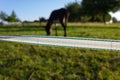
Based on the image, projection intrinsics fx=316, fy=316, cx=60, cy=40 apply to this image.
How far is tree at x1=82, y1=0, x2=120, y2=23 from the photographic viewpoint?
216 ft

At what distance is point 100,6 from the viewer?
65625 mm

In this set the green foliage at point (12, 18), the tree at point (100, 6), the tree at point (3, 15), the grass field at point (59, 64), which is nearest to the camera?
the grass field at point (59, 64)

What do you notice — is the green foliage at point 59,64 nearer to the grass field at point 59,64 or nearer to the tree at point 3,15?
the grass field at point 59,64

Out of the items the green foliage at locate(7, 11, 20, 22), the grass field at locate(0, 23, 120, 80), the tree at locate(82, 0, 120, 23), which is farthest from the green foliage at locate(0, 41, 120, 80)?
the green foliage at locate(7, 11, 20, 22)

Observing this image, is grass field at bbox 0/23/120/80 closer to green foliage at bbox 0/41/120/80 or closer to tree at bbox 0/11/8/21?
green foliage at bbox 0/41/120/80

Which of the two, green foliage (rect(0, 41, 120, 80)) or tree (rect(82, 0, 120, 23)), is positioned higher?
tree (rect(82, 0, 120, 23))

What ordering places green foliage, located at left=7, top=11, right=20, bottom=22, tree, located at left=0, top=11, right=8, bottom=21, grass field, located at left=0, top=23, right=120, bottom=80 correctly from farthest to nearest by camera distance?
green foliage, located at left=7, top=11, right=20, bottom=22 < tree, located at left=0, top=11, right=8, bottom=21 < grass field, located at left=0, top=23, right=120, bottom=80

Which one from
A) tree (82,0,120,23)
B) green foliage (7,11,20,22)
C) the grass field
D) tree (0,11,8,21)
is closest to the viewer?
the grass field

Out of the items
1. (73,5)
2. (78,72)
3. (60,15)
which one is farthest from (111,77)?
(73,5)

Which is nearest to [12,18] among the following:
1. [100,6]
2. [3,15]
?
[3,15]

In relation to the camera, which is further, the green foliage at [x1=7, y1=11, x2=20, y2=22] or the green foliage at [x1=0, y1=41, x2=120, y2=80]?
the green foliage at [x1=7, y1=11, x2=20, y2=22]

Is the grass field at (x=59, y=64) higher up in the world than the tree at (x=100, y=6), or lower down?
lower down

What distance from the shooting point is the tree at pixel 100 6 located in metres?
65.8

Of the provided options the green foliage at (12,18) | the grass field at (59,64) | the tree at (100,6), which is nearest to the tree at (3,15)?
the green foliage at (12,18)
